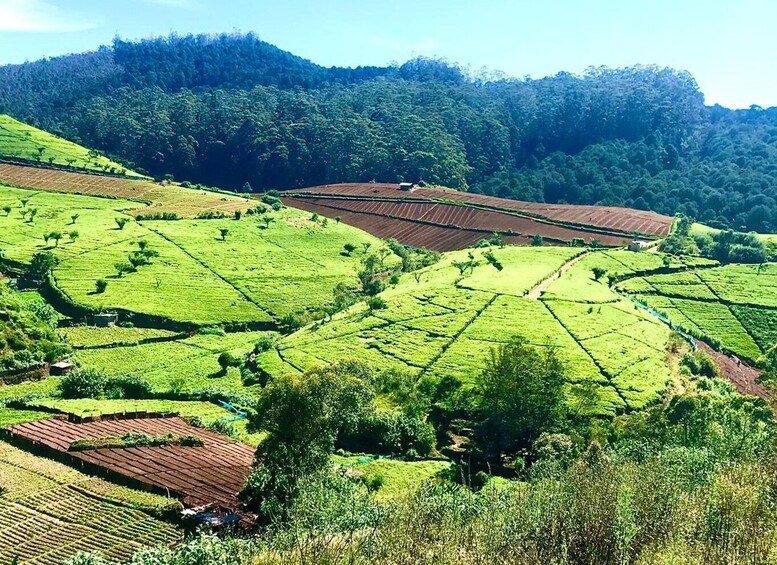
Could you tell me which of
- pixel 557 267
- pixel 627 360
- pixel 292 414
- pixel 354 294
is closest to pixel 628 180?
pixel 557 267

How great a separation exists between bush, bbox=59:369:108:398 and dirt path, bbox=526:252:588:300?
146 feet

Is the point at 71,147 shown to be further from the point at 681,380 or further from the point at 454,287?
Answer: the point at 681,380

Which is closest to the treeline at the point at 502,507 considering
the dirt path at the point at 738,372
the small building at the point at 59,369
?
the dirt path at the point at 738,372

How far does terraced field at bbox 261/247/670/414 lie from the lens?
241 ft

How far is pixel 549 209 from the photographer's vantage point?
154 m

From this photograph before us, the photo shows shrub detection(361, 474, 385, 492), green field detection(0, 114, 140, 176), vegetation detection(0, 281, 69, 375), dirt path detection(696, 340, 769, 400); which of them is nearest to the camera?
shrub detection(361, 474, 385, 492)

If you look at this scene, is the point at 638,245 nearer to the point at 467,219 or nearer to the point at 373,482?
the point at 467,219

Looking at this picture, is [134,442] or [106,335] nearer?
[134,442]

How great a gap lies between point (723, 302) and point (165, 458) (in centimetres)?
6984

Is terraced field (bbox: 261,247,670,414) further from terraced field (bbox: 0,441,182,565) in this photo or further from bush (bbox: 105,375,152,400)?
terraced field (bbox: 0,441,182,565)

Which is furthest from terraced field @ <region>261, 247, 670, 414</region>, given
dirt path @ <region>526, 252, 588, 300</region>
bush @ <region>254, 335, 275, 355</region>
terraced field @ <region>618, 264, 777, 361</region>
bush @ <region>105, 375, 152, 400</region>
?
bush @ <region>105, 375, 152, 400</region>

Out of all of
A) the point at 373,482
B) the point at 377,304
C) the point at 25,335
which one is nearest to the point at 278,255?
the point at 377,304

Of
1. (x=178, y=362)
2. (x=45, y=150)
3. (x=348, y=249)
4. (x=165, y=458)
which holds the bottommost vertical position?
(x=178, y=362)

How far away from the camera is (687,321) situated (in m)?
93.4
